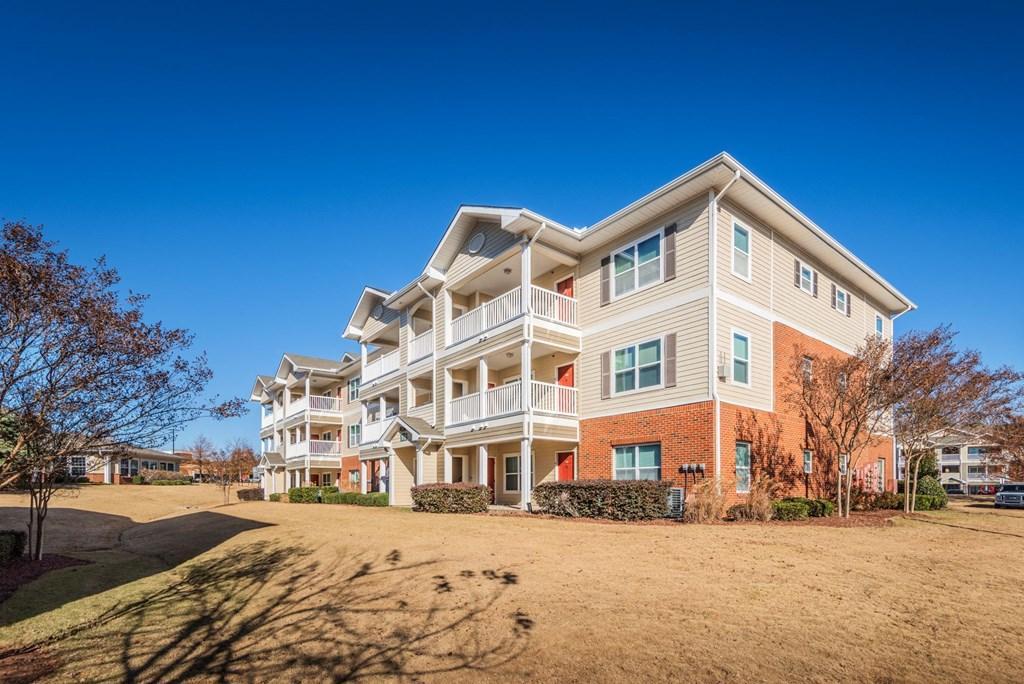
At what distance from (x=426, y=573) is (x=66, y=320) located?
7324 millimetres

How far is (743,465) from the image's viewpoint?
1811cm

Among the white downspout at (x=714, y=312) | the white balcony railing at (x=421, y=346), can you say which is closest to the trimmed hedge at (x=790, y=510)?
the white downspout at (x=714, y=312)

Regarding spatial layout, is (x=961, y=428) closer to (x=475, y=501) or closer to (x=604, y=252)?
(x=604, y=252)

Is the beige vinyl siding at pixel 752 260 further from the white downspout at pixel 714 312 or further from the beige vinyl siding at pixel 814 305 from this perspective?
the beige vinyl siding at pixel 814 305

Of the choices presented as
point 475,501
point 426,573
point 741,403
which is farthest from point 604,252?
point 426,573

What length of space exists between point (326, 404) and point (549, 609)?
38.6m

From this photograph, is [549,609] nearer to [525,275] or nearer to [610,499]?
[610,499]

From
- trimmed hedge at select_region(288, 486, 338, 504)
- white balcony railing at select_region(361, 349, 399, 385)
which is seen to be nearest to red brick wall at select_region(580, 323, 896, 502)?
white balcony railing at select_region(361, 349, 399, 385)

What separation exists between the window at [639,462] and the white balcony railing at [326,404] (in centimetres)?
2857

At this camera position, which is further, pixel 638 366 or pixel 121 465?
pixel 121 465

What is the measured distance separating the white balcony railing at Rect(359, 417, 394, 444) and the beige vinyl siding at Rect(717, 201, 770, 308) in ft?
61.4

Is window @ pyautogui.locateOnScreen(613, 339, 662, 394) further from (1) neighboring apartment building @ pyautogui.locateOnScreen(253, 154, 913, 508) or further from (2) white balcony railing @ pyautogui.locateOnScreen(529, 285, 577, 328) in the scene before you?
(2) white balcony railing @ pyautogui.locateOnScreen(529, 285, 577, 328)

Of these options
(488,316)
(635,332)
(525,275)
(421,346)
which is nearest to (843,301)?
(635,332)

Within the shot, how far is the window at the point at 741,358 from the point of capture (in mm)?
18234
